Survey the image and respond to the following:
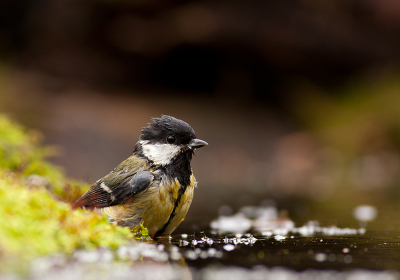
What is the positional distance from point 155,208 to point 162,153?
0.56m

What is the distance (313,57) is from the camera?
1403cm

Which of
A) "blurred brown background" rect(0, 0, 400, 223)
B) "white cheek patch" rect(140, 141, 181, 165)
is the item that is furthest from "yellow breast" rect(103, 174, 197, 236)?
"blurred brown background" rect(0, 0, 400, 223)

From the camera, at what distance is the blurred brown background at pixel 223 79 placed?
1227cm

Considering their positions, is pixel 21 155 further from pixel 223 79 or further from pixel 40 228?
pixel 223 79

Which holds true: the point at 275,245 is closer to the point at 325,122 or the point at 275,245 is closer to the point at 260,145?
the point at 260,145

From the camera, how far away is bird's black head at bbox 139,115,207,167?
3816 mm

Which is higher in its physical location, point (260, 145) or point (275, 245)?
point (260, 145)

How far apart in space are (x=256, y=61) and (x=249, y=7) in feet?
5.73

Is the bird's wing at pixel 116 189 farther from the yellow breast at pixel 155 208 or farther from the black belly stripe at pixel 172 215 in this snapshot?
the black belly stripe at pixel 172 215

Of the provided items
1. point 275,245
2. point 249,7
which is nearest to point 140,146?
point 275,245

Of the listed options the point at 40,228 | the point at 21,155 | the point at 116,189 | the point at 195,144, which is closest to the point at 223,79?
the point at 21,155

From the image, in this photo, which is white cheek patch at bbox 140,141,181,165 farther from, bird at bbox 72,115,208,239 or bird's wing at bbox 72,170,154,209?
bird's wing at bbox 72,170,154,209

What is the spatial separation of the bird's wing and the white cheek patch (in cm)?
19

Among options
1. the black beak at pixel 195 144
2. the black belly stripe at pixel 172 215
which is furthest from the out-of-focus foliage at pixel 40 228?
the black beak at pixel 195 144
